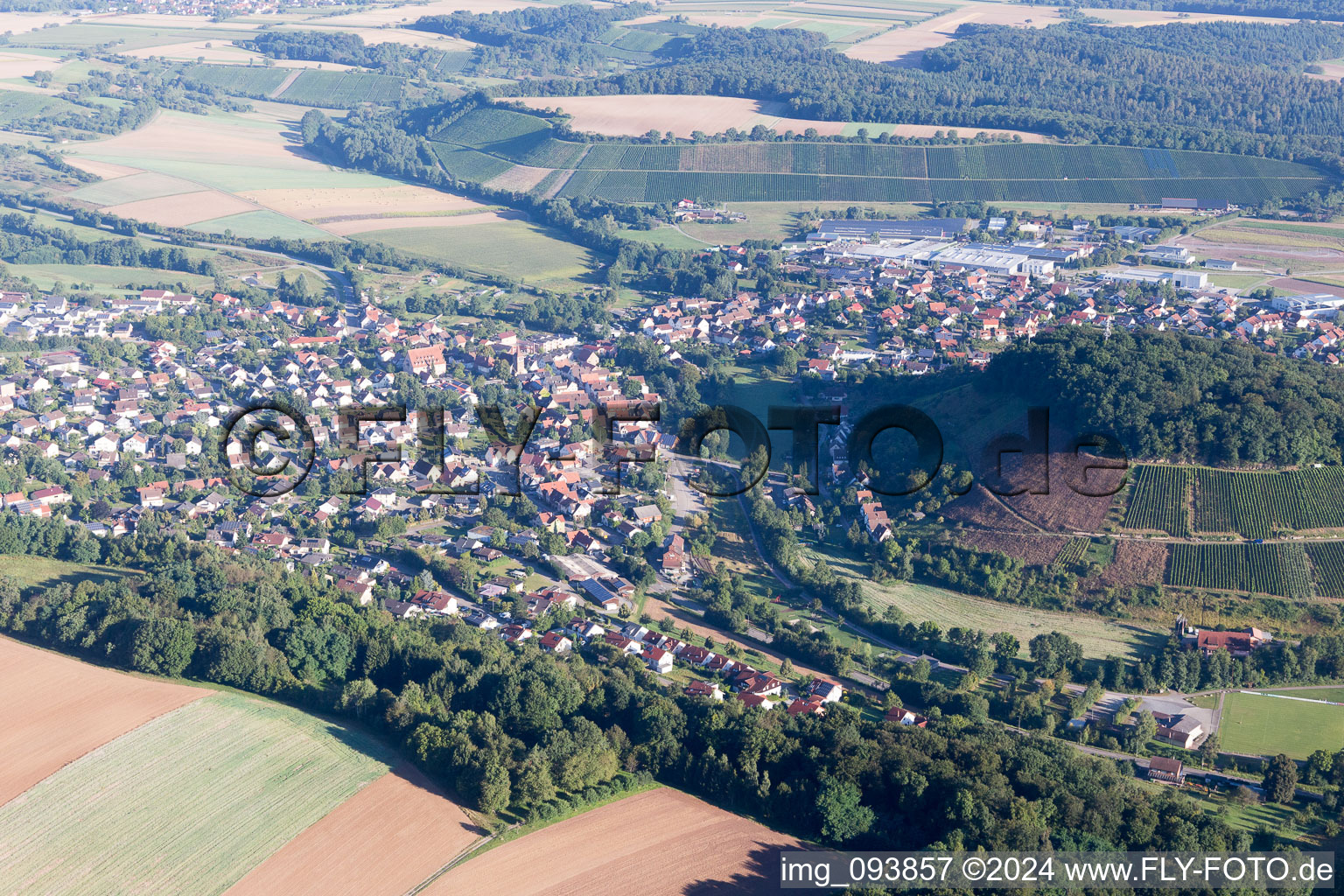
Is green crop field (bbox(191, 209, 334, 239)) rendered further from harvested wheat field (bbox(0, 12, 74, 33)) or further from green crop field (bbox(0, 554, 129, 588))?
harvested wheat field (bbox(0, 12, 74, 33))

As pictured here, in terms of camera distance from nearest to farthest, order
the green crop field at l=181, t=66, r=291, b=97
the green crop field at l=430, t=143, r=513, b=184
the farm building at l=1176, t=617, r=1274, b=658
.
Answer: the farm building at l=1176, t=617, r=1274, b=658 → the green crop field at l=430, t=143, r=513, b=184 → the green crop field at l=181, t=66, r=291, b=97

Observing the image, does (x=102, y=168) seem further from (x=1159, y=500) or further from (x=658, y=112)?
(x=1159, y=500)

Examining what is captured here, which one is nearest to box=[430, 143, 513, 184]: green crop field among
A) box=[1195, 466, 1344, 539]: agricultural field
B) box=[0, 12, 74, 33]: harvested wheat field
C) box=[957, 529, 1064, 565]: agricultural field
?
box=[957, 529, 1064, 565]: agricultural field

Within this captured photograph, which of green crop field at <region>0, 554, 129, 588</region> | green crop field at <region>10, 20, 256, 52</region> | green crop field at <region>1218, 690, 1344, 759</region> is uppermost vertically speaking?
green crop field at <region>10, 20, 256, 52</region>

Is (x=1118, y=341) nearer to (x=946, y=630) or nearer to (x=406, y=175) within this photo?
(x=946, y=630)

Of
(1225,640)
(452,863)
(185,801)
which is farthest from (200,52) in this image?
(452,863)

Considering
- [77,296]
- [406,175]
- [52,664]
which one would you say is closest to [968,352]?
[52,664]
